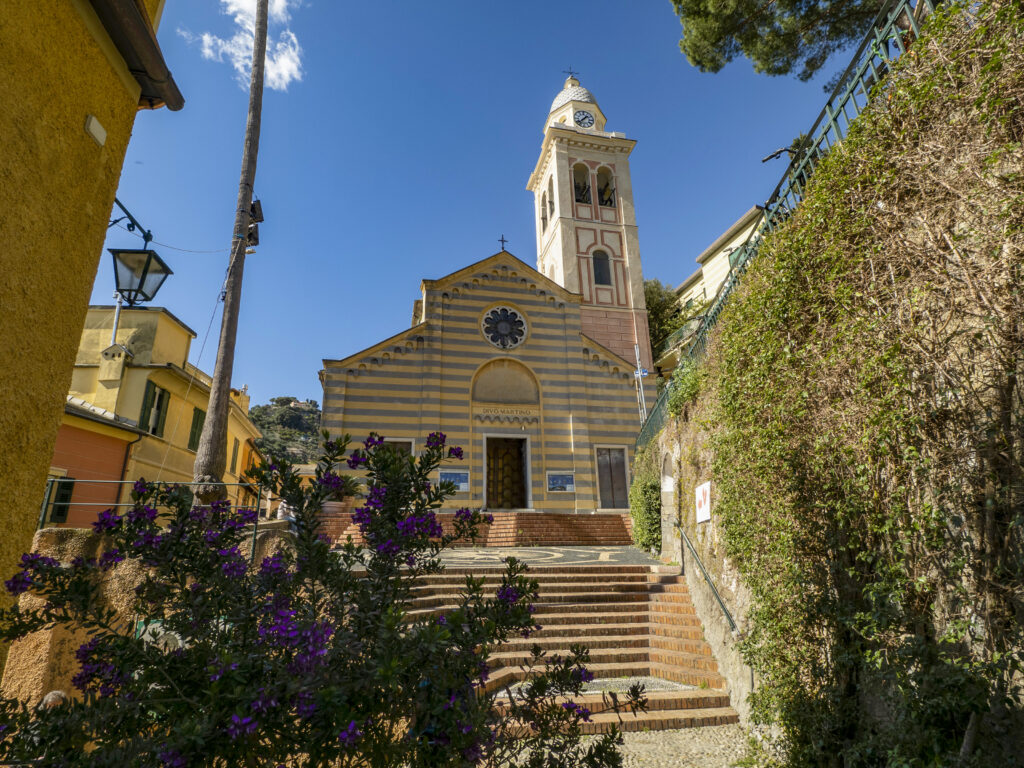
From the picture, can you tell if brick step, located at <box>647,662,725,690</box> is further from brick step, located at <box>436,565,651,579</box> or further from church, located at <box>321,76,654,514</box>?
church, located at <box>321,76,654,514</box>

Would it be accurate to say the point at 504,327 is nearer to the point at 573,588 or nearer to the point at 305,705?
the point at 573,588

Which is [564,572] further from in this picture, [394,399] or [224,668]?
[394,399]

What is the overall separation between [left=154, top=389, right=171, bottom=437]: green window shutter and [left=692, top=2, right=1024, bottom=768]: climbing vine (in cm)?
1594

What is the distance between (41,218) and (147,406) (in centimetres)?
1317

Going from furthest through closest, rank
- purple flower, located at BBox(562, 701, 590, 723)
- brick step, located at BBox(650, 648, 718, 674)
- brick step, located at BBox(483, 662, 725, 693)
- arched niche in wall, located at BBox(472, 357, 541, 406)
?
arched niche in wall, located at BBox(472, 357, 541, 406) → brick step, located at BBox(650, 648, 718, 674) → brick step, located at BBox(483, 662, 725, 693) → purple flower, located at BBox(562, 701, 590, 723)

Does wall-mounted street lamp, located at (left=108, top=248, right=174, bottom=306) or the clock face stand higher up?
the clock face

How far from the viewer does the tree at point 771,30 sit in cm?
920

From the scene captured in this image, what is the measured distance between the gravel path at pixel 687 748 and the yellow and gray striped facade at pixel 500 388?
12.2 m

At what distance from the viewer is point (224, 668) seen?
2014 millimetres

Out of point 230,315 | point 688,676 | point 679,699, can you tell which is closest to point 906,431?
point 679,699

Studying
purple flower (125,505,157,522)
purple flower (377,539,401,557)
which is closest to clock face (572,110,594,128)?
purple flower (377,539,401,557)

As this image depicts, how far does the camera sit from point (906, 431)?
3.75 metres

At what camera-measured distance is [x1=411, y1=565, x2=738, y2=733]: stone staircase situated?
629 cm

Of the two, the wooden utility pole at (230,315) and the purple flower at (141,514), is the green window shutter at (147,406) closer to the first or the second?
the wooden utility pole at (230,315)
